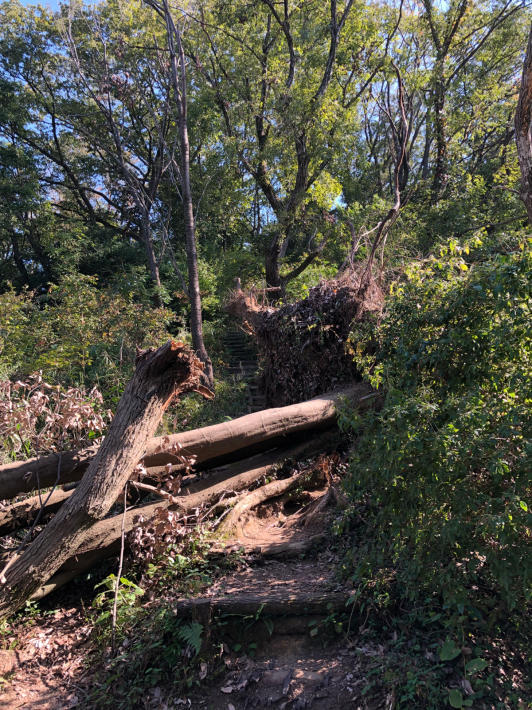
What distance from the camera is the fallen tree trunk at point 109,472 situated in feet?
12.6

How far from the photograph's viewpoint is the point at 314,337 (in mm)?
7508

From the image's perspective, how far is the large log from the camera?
4312mm

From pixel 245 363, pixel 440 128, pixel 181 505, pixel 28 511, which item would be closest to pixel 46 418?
pixel 28 511

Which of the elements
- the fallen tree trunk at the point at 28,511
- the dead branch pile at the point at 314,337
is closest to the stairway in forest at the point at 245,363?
the dead branch pile at the point at 314,337

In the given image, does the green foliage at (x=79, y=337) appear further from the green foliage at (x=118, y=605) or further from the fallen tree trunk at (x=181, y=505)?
the green foliage at (x=118, y=605)

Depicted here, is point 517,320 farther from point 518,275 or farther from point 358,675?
point 358,675

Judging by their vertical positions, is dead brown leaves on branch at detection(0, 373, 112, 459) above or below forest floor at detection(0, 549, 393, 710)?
above

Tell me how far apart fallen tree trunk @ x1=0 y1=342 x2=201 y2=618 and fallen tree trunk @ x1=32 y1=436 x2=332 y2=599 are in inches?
8.1

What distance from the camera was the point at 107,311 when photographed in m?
10.7

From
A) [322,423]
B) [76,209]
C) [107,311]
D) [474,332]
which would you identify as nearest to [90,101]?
[76,209]

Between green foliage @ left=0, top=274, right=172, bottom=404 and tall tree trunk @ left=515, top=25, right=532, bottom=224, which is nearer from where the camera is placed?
tall tree trunk @ left=515, top=25, right=532, bottom=224

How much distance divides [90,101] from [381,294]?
1598 centimetres

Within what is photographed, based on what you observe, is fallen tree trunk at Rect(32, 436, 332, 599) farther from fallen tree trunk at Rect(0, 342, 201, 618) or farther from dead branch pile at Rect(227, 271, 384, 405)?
dead branch pile at Rect(227, 271, 384, 405)

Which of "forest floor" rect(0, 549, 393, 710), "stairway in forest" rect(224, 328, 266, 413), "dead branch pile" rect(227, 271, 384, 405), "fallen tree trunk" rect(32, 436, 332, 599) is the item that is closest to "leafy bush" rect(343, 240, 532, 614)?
"forest floor" rect(0, 549, 393, 710)
